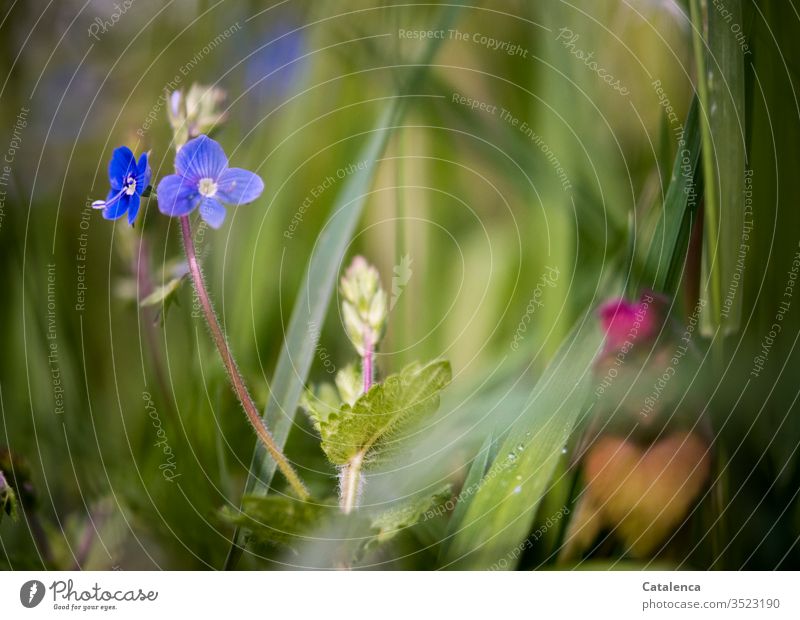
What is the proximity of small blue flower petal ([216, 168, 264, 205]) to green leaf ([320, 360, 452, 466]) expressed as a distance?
0.19 meters

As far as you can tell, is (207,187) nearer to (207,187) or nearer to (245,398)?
(207,187)

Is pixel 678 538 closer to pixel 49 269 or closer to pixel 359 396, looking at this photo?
pixel 359 396

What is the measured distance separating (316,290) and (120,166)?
18 centimetres

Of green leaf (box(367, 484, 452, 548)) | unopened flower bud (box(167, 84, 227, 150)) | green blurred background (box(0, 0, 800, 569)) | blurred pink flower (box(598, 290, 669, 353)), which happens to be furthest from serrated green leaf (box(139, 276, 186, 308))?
blurred pink flower (box(598, 290, 669, 353))

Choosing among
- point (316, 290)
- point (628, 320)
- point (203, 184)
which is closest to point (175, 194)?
point (203, 184)

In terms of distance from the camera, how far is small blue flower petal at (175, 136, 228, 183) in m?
0.54

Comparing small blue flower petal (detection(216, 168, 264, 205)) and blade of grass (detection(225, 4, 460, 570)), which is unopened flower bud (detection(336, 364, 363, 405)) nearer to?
blade of grass (detection(225, 4, 460, 570))

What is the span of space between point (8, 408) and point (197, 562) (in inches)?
8.0

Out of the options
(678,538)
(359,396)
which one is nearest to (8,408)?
(359,396)

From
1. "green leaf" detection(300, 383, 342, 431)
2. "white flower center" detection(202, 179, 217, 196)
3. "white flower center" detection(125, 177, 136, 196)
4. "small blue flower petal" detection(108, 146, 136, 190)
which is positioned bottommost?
"green leaf" detection(300, 383, 342, 431)

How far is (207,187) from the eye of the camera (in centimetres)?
54

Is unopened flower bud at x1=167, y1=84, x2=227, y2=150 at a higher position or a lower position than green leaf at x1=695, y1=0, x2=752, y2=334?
higher

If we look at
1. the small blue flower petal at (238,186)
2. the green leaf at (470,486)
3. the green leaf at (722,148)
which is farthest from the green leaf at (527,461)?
the small blue flower petal at (238,186)

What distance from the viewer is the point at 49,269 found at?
59 centimetres
